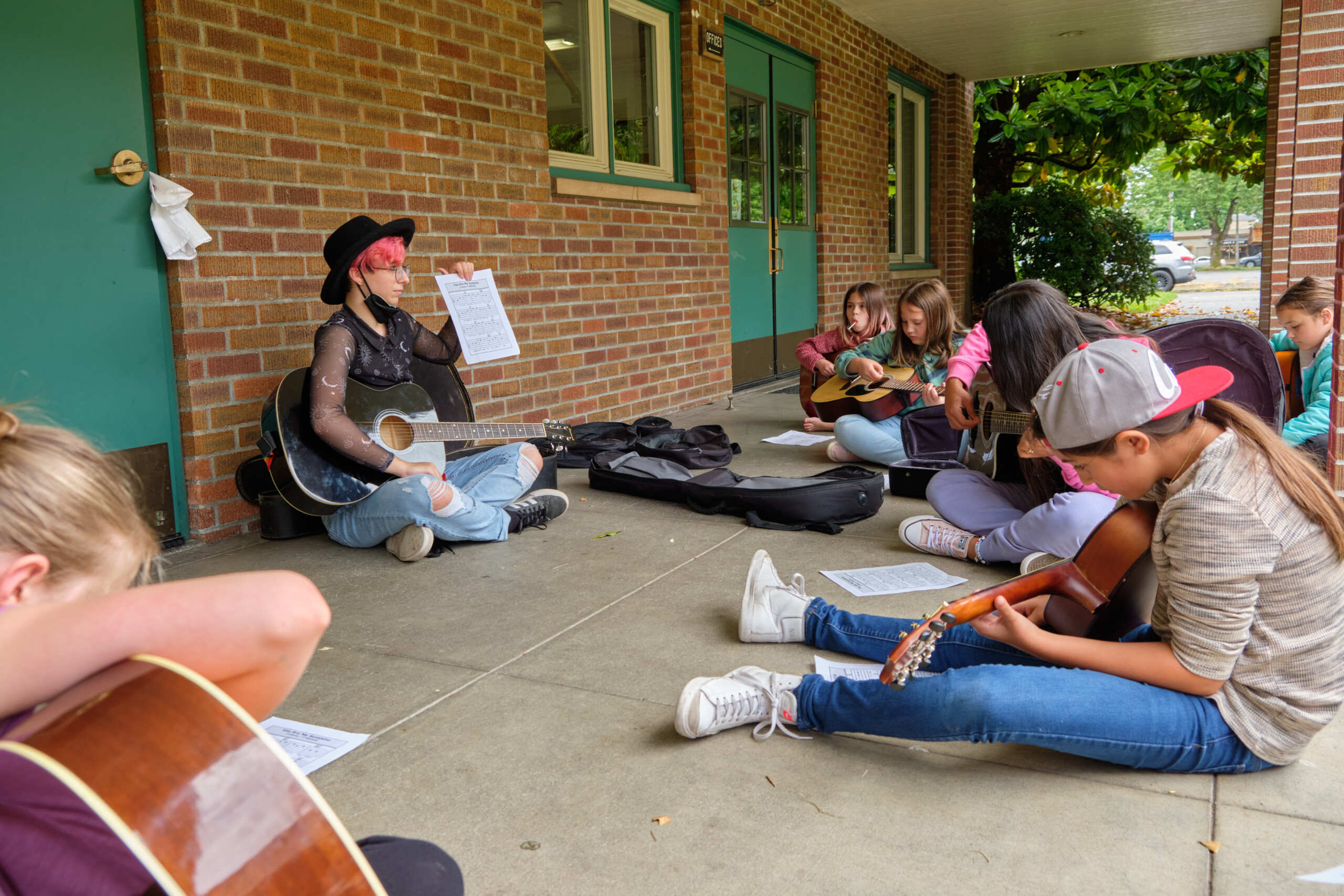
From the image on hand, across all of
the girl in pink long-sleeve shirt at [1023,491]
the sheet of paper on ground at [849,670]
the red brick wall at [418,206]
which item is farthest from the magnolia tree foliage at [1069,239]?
the sheet of paper on ground at [849,670]

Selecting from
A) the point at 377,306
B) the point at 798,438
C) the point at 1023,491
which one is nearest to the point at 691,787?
the point at 1023,491

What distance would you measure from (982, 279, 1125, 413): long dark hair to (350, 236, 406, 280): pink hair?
218 cm

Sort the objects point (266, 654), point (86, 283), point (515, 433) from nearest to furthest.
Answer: point (266, 654), point (86, 283), point (515, 433)

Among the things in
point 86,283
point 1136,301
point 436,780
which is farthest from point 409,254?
point 1136,301

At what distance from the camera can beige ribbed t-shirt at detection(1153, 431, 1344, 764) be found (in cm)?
175

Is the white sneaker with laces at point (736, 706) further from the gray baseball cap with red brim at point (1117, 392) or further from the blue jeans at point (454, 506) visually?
the blue jeans at point (454, 506)

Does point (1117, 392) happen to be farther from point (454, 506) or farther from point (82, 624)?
point (454, 506)

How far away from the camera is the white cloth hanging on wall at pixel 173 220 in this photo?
3.67 metres

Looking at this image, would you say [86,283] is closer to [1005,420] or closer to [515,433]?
[515,433]

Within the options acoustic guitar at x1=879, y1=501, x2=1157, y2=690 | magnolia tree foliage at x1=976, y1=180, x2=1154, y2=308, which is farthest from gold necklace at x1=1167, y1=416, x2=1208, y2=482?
magnolia tree foliage at x1=976, y1=180, x2=1154, y2=308

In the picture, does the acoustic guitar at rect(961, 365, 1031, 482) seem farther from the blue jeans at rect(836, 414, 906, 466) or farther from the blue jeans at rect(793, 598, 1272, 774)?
the blue jeans at rect(793, 598, 1272, 774)

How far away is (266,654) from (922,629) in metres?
1.27

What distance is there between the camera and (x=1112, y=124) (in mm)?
12602

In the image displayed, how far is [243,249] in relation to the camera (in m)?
4.01
